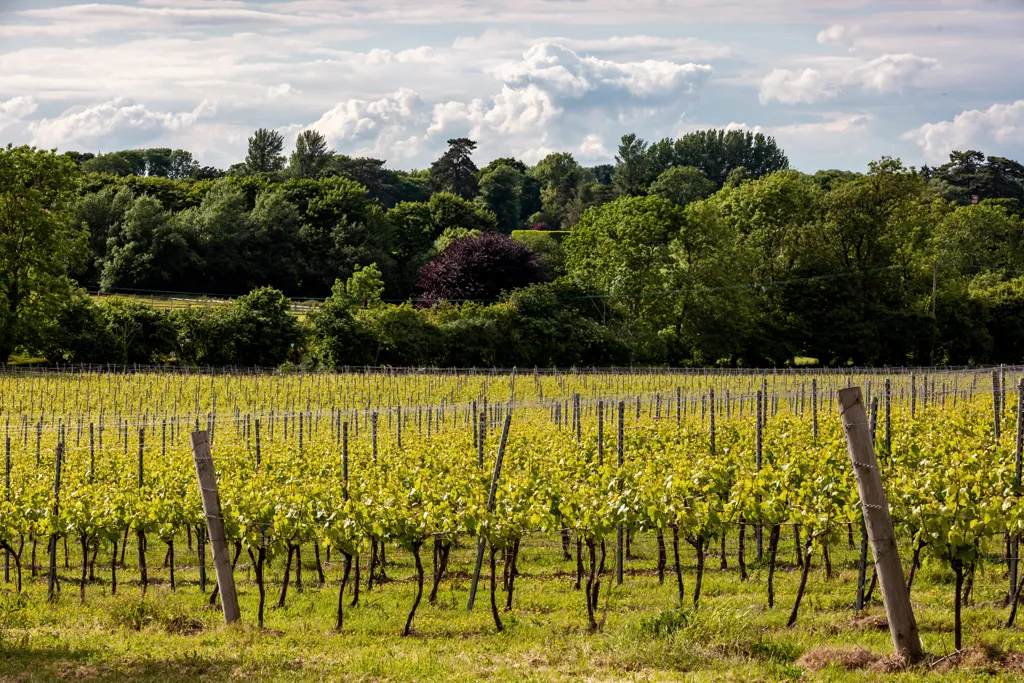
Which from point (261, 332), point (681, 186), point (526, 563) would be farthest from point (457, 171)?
point (526, 563)

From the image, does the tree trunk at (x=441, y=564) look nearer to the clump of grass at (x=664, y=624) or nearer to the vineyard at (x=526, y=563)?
the vineyard at (x=526, y=563)

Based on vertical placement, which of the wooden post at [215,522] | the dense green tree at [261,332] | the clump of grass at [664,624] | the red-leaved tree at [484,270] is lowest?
the clump of grass at [664,624]

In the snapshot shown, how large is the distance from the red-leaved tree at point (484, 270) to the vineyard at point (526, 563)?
119ft

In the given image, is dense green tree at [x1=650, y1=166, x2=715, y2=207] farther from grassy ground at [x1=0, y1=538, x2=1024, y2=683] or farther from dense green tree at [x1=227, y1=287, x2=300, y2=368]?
grassy ground at [x1=0, y1=538, x2=1024, y2=683]

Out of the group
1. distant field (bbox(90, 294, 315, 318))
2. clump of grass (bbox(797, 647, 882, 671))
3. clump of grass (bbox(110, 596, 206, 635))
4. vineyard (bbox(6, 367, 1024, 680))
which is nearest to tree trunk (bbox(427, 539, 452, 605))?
vineyard (bbox(6, 367, 1024, 680))

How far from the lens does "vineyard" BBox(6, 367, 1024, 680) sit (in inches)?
341

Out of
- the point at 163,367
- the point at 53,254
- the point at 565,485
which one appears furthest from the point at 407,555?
the point at 53,254

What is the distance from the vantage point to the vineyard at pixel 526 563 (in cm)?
866

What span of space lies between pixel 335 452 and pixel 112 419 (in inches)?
506

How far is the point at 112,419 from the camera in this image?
26938 mm

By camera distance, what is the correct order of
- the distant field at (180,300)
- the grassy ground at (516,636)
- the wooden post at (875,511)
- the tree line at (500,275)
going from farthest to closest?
the distant field at (180,300) → the tree line at (500,275) → the grassy ground at (516,636) → the wooden post at (875,511)

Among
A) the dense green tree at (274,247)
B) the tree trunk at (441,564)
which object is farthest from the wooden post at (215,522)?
the dense green tree at (274,247)

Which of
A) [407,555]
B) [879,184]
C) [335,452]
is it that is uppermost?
[879,184]

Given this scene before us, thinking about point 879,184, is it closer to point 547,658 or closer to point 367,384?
point 367,384
